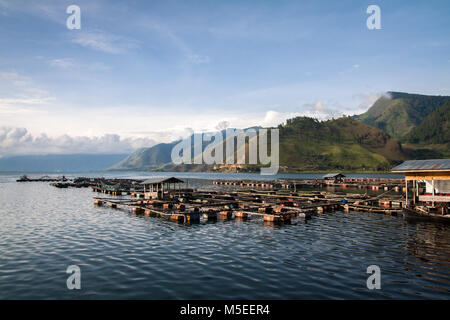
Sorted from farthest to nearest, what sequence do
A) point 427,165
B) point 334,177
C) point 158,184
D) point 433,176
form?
point 334,177 < point 158,184 < point 427,165 < point 433,176

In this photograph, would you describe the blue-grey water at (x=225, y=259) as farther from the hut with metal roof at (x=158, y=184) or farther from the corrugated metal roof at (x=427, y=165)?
the hut with metal roof at (x=158, y=184)

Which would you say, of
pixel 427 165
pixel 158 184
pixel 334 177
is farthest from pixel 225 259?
pixel 334 177

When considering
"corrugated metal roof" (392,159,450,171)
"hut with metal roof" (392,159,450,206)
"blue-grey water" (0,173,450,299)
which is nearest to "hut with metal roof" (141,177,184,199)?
"blue-grey water" (0,173,450,299)

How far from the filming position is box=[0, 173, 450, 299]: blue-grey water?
61.3 feet

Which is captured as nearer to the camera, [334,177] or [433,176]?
[433,176]

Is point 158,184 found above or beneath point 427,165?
beneath

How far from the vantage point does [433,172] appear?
4053 cm

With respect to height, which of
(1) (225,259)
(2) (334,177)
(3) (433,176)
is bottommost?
(1) (225,259)

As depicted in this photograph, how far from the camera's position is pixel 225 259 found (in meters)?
25.3

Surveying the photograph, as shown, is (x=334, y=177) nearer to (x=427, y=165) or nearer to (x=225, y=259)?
(x=427, y=165)

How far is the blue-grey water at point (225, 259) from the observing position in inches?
736
